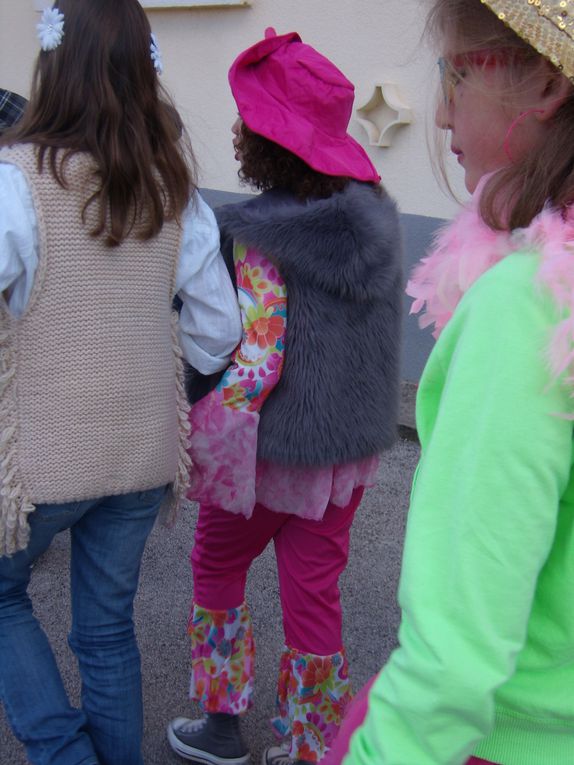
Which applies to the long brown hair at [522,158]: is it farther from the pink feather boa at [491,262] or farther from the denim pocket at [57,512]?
the denim pocket at [57,512]

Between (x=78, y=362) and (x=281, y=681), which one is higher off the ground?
(x=78, y=362)

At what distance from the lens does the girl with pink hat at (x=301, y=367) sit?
1.98 m

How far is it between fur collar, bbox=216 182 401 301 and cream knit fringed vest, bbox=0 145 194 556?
204mm

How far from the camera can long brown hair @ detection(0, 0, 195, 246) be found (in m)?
1.73

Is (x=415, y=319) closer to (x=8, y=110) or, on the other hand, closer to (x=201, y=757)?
(x=8, y=110)

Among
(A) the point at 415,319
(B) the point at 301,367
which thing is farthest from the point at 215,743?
(A) the point at 415,319

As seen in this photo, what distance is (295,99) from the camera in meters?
2.00

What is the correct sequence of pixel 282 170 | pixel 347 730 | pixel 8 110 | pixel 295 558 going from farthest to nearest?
pixel 8 110 < pixel 295 558 < pixel 282 170 < pixel 347 730

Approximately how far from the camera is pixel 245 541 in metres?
2.22

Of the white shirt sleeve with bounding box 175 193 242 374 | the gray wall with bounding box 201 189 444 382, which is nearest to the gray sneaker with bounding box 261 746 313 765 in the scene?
the white shirt sleeve with bounding box 175 193 242 374

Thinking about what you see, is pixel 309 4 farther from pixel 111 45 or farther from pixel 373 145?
pixel 111 45

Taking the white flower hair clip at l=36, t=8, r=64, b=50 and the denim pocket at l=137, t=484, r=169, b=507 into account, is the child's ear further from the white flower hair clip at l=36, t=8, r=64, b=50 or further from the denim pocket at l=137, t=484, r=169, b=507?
the denim pocket at l=137, t=484, r=169, b=507

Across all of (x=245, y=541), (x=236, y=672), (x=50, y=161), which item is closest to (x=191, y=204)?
(x=50, y=161)

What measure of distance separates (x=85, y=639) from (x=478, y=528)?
142 centimetres
